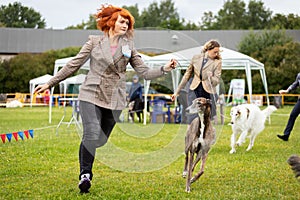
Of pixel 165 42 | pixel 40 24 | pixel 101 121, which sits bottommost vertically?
pixel 101 121

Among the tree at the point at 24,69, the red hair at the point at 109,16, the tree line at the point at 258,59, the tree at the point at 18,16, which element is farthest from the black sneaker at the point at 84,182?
the tree at the point at 18,16

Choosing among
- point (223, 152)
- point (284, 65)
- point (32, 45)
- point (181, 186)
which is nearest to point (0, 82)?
point (32, 45)

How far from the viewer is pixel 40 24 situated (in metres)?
89.6

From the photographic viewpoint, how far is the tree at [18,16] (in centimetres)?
8400

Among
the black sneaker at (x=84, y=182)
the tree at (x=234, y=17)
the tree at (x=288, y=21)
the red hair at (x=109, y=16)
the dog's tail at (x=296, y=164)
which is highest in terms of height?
the tree at (x=234, y=17)

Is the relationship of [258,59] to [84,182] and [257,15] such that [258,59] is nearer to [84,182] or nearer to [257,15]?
[257,15]

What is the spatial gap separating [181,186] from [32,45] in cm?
6071

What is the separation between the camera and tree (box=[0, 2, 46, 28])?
276 feet

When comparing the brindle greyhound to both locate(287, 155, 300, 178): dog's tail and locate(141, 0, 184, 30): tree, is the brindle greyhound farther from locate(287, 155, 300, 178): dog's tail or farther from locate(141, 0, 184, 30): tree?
locate(141, 0, 184, 30): tree

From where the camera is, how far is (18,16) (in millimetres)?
86250

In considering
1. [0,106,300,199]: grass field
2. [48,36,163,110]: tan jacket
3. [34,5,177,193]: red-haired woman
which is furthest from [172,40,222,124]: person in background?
[48,36,163,110]: tan jacket

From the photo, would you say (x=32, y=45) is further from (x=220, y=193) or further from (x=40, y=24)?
(x=220, y=193)

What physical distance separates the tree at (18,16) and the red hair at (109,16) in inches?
3175

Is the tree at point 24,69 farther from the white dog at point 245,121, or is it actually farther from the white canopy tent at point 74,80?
the white dog at point 245,121
